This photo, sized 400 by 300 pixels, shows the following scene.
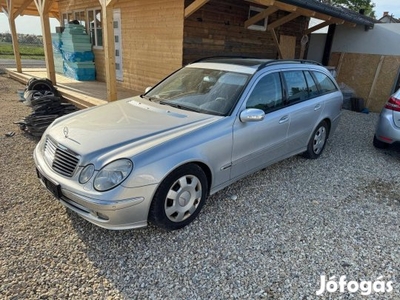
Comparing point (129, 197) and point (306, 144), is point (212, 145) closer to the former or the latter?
point (129, 197)

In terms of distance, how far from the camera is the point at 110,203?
2.24m

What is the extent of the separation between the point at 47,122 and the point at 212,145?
379 cm

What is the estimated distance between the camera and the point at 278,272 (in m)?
2.34

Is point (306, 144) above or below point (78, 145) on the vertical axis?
below

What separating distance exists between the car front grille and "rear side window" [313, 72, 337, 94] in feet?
12.2

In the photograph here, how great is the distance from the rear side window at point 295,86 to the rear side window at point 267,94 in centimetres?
20

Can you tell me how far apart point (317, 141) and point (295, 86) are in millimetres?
1197

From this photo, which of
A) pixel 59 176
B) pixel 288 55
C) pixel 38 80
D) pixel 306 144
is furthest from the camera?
pixel 288 55

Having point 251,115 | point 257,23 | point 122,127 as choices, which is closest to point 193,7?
point 257,23

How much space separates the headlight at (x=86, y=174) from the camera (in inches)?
92.1

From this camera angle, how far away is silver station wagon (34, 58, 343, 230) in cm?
233

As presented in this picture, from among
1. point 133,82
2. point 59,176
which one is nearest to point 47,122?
point 59,176

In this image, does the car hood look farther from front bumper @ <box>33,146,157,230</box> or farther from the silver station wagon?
front bumper @ <box>33,146,157,230</box>

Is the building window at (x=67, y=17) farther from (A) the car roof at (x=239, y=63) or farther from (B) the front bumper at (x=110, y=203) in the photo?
(B) the front bumper at (x=110, y=203)
